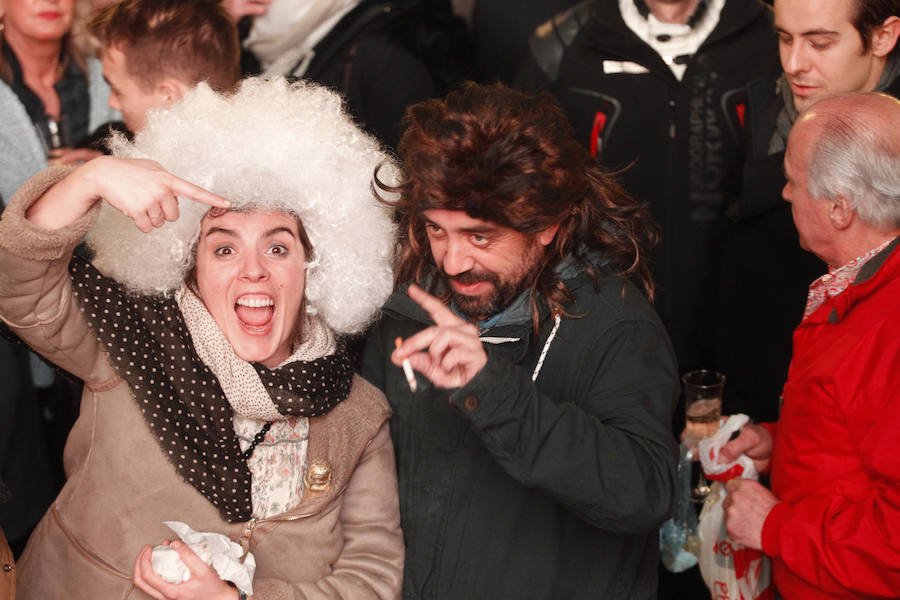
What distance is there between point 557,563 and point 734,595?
0.78 m

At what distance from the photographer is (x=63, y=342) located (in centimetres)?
255

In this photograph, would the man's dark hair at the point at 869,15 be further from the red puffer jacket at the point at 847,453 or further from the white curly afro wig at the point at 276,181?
the white curly afro wig at the point at 276,181

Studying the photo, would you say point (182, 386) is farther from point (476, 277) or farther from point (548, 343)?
point (548, 343)

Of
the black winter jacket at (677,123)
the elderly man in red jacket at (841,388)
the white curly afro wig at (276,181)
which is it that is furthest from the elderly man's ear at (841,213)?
the black winter jacket at (677,123)

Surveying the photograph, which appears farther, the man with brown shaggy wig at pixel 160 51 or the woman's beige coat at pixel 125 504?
the man with brown shaggy wig at pixel 160 51

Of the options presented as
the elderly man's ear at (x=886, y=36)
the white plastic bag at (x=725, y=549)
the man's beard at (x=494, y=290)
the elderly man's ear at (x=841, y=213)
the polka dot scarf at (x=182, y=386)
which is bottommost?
the white plastic bag at (x=725, y=549)

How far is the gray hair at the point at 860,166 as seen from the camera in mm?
2824

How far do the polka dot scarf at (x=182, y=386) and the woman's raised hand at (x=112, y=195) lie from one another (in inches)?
9.2

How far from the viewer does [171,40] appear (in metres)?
3.74

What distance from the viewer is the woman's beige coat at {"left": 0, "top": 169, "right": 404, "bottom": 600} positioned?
2.48m

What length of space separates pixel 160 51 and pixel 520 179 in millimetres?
1653

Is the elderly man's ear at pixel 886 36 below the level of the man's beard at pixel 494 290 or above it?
above

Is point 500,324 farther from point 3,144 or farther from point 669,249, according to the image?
point 3,144

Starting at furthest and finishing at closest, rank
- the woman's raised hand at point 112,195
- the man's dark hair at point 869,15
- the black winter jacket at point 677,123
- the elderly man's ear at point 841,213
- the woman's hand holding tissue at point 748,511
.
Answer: the black winter jacket at point 677,123 → the man's dark hair at point 869,15 → the woman's hand holding tissue at point 748,511 → the elderly man's ear at point 841,213 → the woman's raised hand at point 112,195
